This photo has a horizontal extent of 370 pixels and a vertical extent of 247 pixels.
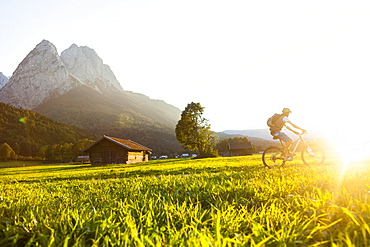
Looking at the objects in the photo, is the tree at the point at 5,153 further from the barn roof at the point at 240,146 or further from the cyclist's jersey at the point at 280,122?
the cyclist's jersey at the point at 280,122

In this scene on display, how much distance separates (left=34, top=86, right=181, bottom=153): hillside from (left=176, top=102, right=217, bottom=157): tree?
229ft

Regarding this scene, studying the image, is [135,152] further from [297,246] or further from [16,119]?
[16,119]

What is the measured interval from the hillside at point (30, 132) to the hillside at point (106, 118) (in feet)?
75.7

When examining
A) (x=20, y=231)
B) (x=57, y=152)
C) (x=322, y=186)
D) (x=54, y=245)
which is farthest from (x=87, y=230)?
(x=57, y=152)

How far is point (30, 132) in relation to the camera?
111438mm

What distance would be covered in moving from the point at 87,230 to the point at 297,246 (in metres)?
1.70

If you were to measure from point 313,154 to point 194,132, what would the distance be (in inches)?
1509

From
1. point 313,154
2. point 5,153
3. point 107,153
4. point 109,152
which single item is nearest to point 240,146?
point 109,152

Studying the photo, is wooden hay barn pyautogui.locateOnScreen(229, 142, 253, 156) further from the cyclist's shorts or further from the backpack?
the backpack

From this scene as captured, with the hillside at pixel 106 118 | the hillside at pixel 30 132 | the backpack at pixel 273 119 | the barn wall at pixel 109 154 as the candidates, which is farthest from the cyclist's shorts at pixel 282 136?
the hillside at pixel 30 132

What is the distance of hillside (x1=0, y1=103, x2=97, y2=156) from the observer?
10156 cm

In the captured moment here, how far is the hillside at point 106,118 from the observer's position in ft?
425

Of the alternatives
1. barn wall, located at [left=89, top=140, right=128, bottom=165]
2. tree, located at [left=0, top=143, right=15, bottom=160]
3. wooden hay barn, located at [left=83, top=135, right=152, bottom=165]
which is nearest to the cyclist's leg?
wooden hay barn, located at [left=83, top=135, right=152, bottom=165]

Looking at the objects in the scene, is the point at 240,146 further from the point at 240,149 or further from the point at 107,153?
the point at 107,153
